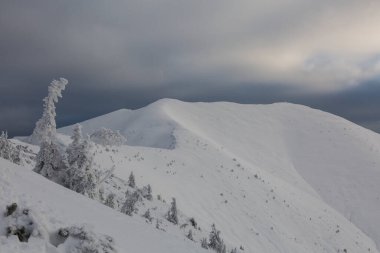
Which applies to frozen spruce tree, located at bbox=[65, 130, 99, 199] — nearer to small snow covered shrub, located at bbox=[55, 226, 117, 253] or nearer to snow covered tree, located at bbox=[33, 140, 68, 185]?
snow covered tree, located at bbox=[33, 140, 68, 185]

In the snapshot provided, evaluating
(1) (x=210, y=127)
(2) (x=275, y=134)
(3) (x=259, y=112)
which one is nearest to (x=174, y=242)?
(1) (x=210, y=127)

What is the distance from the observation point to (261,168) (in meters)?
64.7

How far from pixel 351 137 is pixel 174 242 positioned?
246 feet

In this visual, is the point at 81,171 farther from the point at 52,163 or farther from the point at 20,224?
the point at 20,224

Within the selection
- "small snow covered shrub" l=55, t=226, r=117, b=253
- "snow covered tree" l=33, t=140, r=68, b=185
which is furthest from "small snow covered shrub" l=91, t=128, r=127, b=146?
"small snow covered shrub" l=55, t=226, r=117, b=253

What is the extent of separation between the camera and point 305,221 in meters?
42.4

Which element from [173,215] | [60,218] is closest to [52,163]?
[173,215]

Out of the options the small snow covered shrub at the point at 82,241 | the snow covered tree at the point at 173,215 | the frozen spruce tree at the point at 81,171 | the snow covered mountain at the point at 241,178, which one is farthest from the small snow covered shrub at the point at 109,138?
the small snow covered shrub at the point at 82,241

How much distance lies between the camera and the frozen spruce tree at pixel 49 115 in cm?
2638

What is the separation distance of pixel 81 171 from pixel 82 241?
1037 centimetres

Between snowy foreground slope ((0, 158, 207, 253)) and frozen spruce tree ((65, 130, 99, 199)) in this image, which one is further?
frozen spruce tree ((65, 130, 99, 199))

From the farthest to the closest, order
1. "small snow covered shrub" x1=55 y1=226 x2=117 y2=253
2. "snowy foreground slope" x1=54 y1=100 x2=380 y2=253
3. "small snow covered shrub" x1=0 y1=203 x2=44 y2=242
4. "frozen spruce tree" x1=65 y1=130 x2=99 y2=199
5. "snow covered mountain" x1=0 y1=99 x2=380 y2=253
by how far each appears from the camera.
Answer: "snowy foreground slope" x1=54 y1=100 x2=380 y2=253 < "frozen spruce tree" x1=65 y1=130 x2=99 y2=199 < "snow covered mountain" x1=0 y1=99 x2=380 y2=253 < "small snow covered shrub" x1=55 y1=226 x2=117 y2=253 < "small snow covered shrub" x1=0 y1=203 x2=44 y2=242

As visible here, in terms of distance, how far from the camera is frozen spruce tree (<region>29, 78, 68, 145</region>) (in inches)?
1038

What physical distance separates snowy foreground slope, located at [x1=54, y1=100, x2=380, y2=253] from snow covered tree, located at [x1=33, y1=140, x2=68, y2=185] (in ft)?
19.2
